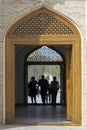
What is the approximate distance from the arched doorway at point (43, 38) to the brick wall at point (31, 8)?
0.40 feet

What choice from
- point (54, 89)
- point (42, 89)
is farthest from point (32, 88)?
point (54, 89)

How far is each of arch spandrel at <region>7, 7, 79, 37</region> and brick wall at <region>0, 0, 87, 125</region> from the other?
0.18 m

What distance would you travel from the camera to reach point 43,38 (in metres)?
11.5

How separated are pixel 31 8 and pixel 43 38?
822 mm

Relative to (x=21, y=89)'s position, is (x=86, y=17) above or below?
above

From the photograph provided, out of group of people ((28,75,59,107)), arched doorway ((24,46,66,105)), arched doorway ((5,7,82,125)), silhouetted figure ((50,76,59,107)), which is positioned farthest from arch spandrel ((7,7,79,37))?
arched doorway ((24,46,66,105))

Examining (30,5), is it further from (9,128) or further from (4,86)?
(9,128)

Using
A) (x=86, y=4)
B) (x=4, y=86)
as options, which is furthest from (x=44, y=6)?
(x=4, y=86)

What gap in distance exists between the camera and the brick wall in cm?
1136

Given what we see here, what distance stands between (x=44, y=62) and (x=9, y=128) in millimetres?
8645

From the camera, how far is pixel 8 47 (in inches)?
452

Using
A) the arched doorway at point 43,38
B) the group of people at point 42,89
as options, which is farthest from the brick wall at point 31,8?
the group of people at point 42,89

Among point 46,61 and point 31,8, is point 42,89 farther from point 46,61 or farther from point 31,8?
point 31,8

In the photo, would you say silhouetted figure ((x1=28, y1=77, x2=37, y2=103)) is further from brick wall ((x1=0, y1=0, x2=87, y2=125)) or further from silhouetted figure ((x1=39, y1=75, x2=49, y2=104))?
brick wall ((x1=0, y1=0, x2=87, y2=125))
